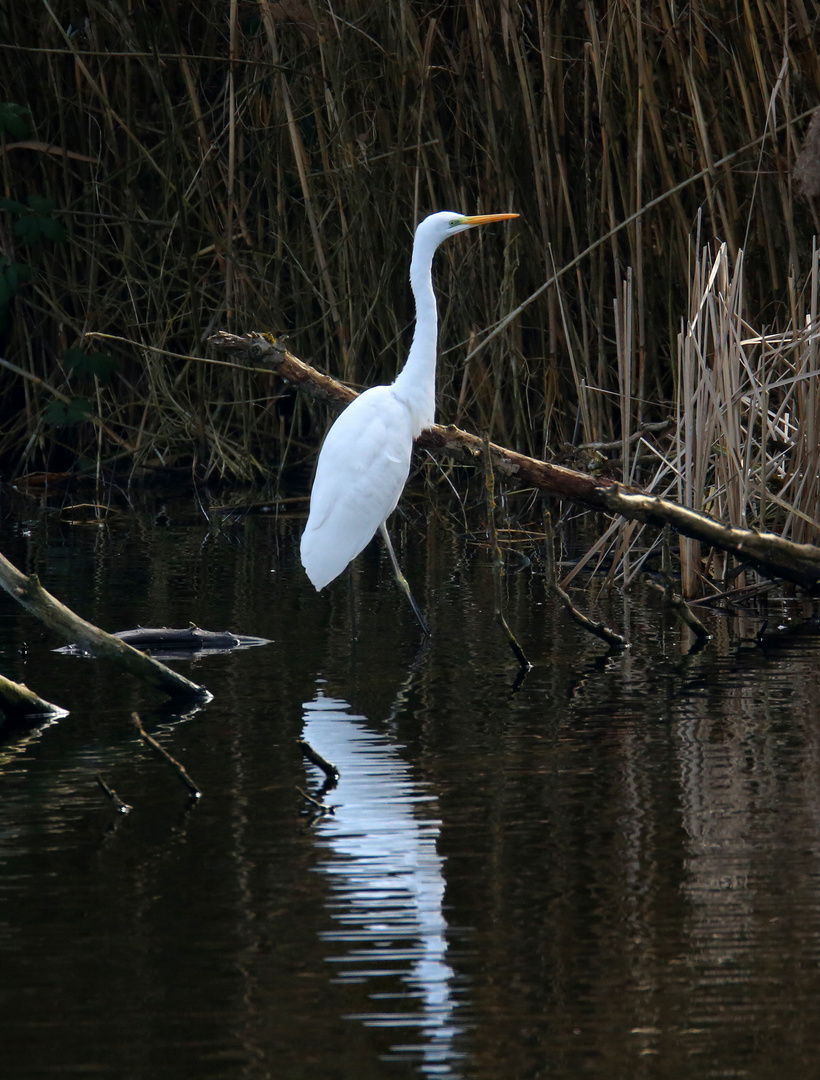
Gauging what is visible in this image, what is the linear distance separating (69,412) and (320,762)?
20.4 ft

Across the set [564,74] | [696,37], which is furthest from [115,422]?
[696,37]

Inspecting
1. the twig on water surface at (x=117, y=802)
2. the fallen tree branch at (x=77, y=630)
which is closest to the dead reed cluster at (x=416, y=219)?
the fallen tree branch at (x=77, y=630)

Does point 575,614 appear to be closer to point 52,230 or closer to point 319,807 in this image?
point 319,807

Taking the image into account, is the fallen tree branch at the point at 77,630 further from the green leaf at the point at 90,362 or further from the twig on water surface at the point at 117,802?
the green leaf at the point at 90,362

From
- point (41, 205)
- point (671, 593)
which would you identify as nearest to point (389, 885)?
point (671, 593)

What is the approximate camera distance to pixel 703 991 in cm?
226

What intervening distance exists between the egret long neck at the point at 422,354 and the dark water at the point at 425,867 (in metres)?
1.02

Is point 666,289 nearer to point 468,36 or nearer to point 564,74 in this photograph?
point 564,74

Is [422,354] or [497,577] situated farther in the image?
[422,354]

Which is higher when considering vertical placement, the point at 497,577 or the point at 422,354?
the point at 422,354

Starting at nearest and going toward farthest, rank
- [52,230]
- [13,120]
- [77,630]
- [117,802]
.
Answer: [117,802] < [77,630] < [13,120] < [52,230]

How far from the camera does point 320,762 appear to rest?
3.35 m

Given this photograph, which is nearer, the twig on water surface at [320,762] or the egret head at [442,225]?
the twig on water surface at [320,762]

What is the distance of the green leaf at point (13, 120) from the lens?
8.88 metres
